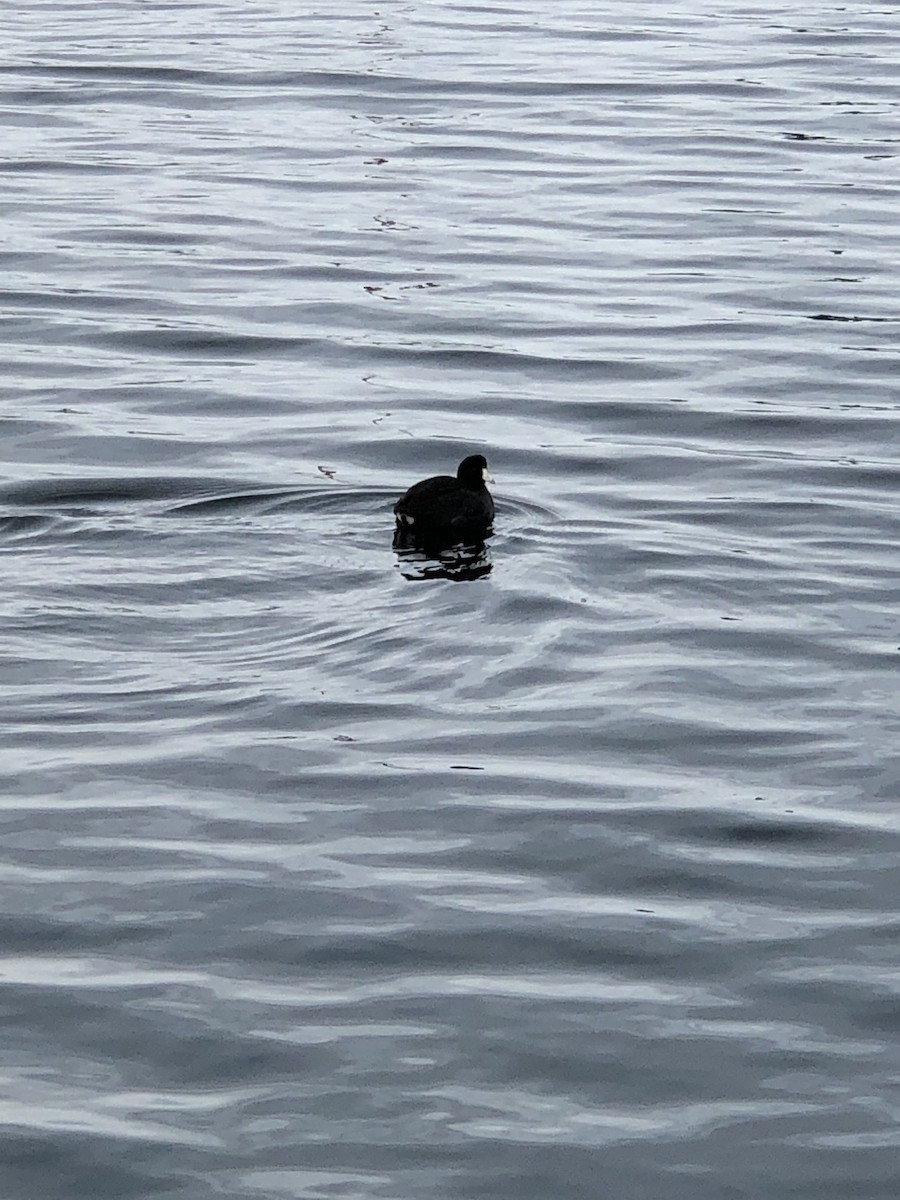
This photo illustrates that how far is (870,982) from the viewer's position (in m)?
7.73

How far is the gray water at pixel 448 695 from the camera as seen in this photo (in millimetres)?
7020

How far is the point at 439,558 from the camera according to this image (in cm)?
1210

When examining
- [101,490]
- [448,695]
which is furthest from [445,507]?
[101,490]

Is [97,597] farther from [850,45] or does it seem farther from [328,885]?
A: [850,45]

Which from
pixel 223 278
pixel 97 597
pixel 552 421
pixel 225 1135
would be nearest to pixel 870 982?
pixel 225 1135

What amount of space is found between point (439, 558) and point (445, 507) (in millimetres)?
266

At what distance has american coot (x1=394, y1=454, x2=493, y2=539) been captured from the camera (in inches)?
472

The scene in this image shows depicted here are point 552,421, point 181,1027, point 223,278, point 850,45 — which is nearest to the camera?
point 181,1027

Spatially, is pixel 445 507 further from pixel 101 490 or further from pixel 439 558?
pixel 101 490

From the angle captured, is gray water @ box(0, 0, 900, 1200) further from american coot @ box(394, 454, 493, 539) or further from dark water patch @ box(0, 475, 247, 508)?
american coot @ box(394, 454, 493, 539)

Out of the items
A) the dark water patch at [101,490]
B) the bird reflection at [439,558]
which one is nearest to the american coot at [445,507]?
the bird reflection at [439,558]

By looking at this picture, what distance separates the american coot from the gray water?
0.30 meters

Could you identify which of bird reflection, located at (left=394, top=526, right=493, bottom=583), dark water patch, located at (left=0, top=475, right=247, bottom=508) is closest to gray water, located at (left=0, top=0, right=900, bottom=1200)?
dark water patch, located at (left=0, top=475, right=247, bottom=508)

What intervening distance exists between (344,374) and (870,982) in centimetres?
925
